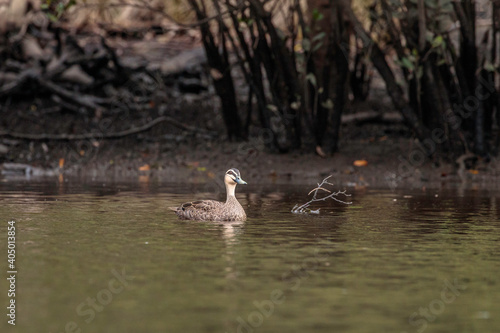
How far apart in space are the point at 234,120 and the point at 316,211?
9.79m

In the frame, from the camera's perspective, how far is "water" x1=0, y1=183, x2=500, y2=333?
24.1 ft

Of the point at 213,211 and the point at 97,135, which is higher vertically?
the point at 97,135

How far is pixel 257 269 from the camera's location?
30.8 feet

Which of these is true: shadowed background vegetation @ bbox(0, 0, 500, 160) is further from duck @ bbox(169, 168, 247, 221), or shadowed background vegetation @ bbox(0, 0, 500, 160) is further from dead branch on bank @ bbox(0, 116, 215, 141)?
duck @ bbox(169, 168, 247, 221)

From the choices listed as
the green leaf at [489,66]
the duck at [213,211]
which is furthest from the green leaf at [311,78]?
the duck at [213,211]

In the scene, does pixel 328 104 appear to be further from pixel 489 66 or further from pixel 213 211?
pixel 213 211

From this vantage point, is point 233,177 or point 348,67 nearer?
point 233,177

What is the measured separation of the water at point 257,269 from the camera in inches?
289

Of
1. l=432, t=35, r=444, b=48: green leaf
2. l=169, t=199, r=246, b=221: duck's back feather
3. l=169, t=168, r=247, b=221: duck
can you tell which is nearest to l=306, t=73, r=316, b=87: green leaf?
l=432, t=35, r=444, b=48: green leaf

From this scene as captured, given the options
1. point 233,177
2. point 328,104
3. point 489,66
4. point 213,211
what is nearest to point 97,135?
point 328,104

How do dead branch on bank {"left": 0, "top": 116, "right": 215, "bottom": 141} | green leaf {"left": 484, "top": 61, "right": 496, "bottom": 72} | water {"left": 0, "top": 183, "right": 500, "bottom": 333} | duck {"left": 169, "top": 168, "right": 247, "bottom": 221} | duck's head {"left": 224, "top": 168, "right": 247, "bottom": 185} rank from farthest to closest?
dead branch on bank {"left": 0, "top": 116, "right": 215, "bottom": 141} < green leaf {"left": 484, "top": 61, "right": 496, "bottom": 72} < duck's head {"left": 224, "top": 168, "right": 247, "bottom": 185} < duck {"left": 169, "top": 168, "right": 247, "bottom": 221} < water {"left": 0, "top": 183, "right": 500, "bottom": 333}

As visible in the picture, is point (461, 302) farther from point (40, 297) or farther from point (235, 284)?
point (40, 297)

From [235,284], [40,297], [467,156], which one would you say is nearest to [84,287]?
[40,297]

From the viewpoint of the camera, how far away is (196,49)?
30266 mm
